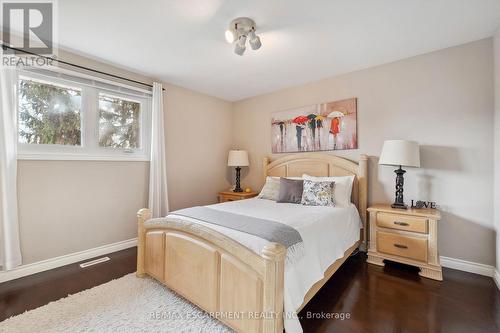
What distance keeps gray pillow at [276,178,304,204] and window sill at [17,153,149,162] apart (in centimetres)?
198

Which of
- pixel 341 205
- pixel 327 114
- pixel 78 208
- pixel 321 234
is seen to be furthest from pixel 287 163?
pixel 78 208

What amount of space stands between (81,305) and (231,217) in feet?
4.46

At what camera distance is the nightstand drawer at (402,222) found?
228cm

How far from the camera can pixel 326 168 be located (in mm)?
3230

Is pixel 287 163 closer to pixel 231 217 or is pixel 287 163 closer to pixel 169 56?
pixel 231 217

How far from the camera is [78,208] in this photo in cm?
263

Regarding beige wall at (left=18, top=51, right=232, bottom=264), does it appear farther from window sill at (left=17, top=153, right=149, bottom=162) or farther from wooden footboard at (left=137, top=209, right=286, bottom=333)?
wooden footboard at (left=137, top=209, right=286, bottom=333)

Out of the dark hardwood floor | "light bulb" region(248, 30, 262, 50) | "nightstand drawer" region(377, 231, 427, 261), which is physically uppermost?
"light bulb" region(248, 30, 262, 50)

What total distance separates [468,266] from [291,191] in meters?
1.96

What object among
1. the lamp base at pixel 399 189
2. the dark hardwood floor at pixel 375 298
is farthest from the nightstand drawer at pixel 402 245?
the lamp base at pixel 399 189

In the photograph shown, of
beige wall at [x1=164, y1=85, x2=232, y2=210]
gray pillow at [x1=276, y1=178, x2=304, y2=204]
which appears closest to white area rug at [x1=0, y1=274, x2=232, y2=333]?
gray pillow at [x1=276, y1=178, x2=304, y2=204]

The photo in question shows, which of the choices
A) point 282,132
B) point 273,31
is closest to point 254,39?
point 273,31

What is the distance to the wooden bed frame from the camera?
1.27 meters

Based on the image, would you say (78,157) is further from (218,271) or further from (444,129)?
(444,129)
